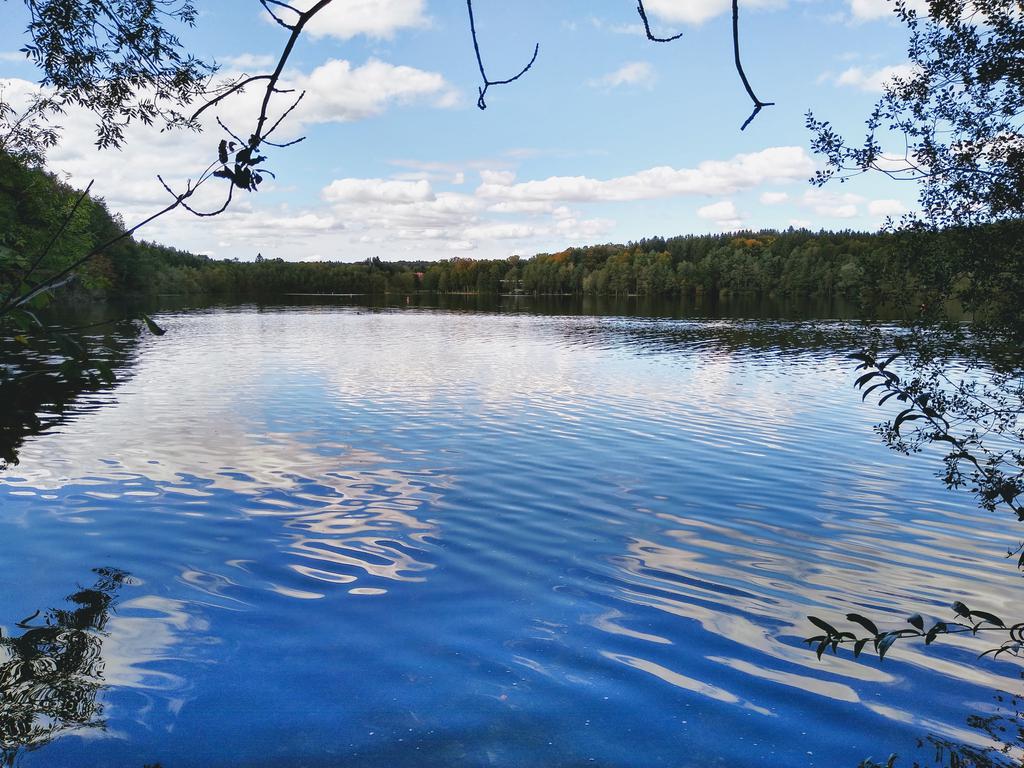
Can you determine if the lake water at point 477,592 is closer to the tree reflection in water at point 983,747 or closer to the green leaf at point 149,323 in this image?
the tree reflection in water at point 983,747

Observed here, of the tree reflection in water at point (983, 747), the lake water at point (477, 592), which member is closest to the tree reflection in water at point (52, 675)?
the lake water at point (477, 592)

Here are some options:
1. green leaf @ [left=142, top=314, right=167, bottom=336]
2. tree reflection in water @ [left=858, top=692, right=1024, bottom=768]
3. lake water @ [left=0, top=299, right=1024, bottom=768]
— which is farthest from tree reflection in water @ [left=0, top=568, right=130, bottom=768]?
tree reflection in water @ [left=858, top=692, right=1024, bottom=768]

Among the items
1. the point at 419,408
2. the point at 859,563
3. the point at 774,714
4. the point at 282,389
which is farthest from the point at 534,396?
the point at 774,714

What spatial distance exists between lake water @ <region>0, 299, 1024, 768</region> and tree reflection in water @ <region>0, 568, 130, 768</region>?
0.04 metres

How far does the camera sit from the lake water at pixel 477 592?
21.4ft

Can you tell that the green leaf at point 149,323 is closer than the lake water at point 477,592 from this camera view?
Yes

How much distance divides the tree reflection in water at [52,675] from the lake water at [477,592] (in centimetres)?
4

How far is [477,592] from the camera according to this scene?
9.55 m

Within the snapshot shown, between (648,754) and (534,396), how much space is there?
71.3 feet

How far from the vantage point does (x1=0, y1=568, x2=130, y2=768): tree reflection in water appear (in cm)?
633

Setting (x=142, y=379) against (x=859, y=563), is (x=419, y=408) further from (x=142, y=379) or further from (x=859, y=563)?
(x=859, y=563)

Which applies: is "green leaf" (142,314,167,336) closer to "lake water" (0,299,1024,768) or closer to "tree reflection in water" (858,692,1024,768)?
"lake water" (0,299,1024,768)

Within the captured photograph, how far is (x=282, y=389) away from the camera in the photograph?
28.6 meters

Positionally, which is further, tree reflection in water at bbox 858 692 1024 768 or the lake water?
the lake water
